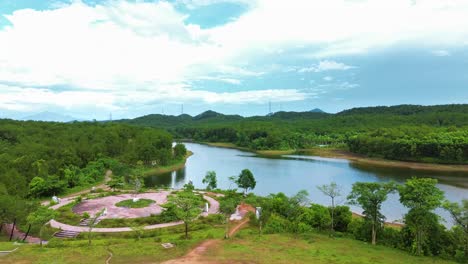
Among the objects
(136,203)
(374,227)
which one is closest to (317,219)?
(374,227)

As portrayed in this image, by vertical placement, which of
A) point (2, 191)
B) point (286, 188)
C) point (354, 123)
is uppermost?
point (354, 123)

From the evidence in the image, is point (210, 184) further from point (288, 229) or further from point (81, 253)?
point (81, 253)

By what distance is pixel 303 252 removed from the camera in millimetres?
19656

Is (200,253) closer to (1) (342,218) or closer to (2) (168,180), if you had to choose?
(1) (342,218)

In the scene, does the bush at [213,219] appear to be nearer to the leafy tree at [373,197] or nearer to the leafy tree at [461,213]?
the leafy tree at [373,197]

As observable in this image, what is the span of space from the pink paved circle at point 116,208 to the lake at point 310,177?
15.6 m

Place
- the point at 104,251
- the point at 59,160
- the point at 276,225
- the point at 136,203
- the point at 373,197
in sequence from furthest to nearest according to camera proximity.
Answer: the point at 59,160
the point at 136,203
the point at 276,225
the point at 373,197
the point at 104,251

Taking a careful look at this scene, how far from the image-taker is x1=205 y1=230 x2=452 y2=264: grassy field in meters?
18.1

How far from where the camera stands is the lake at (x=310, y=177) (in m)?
43.8

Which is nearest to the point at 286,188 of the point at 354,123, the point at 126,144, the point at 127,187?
the point at 127,187

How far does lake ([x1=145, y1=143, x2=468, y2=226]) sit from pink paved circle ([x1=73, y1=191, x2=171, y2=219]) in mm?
15647

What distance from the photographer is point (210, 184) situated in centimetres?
4628

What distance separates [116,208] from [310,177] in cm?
3605

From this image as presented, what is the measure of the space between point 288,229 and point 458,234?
10947 mm
